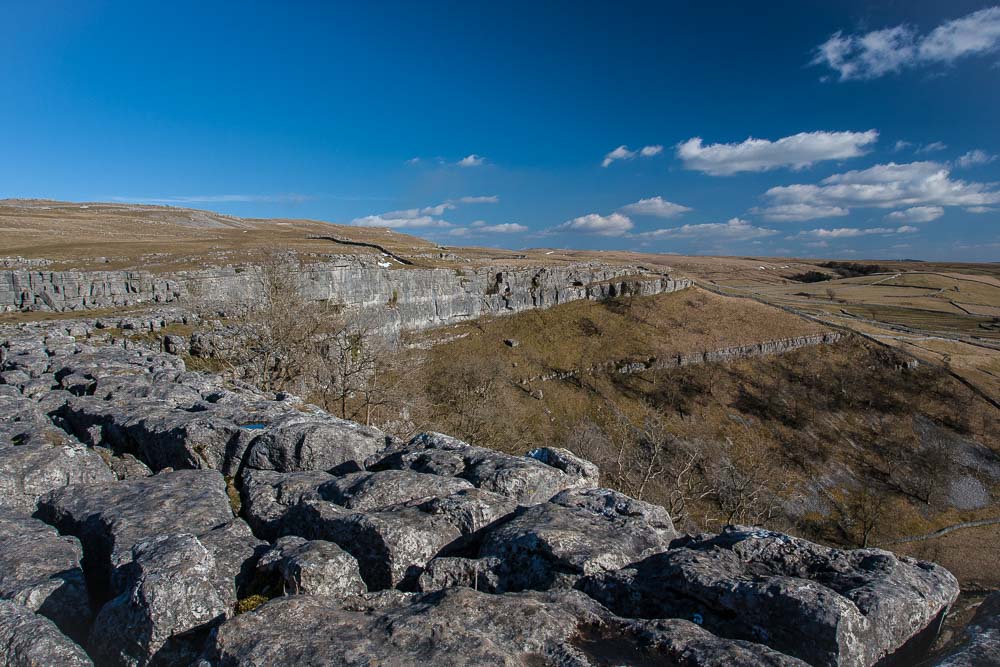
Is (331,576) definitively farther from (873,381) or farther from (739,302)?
(739,302)

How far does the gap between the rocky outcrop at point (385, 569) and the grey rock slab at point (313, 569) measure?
30 mm

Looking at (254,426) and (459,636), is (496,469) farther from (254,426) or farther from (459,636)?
(254,426)

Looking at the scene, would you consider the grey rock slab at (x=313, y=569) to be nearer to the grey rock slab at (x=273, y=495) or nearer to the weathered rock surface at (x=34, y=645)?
the grey rock slab at (x=273, y=495)

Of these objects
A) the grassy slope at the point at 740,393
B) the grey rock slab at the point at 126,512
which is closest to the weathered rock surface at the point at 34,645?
the grey rock slab at the point at 126,512

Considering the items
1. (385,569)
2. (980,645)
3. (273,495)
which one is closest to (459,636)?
(385,569)

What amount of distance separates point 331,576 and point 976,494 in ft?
239

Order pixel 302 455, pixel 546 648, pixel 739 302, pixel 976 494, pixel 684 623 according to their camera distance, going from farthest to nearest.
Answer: pixel 739 302 < pixel 976 494 < pixel 302 455 < pixel 684 623 < pixel 546 648

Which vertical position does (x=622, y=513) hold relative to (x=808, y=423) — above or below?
above

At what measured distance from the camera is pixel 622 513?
10.1 meters

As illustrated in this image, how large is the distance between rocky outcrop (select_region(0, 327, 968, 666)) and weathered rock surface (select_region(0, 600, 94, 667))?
0.02 m

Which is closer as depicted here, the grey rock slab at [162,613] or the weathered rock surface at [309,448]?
the grey rock slab at [162,613]

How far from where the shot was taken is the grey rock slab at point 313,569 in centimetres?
686

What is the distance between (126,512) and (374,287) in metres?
63.4

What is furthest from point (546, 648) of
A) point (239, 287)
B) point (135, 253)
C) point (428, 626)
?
point (135, 253)
